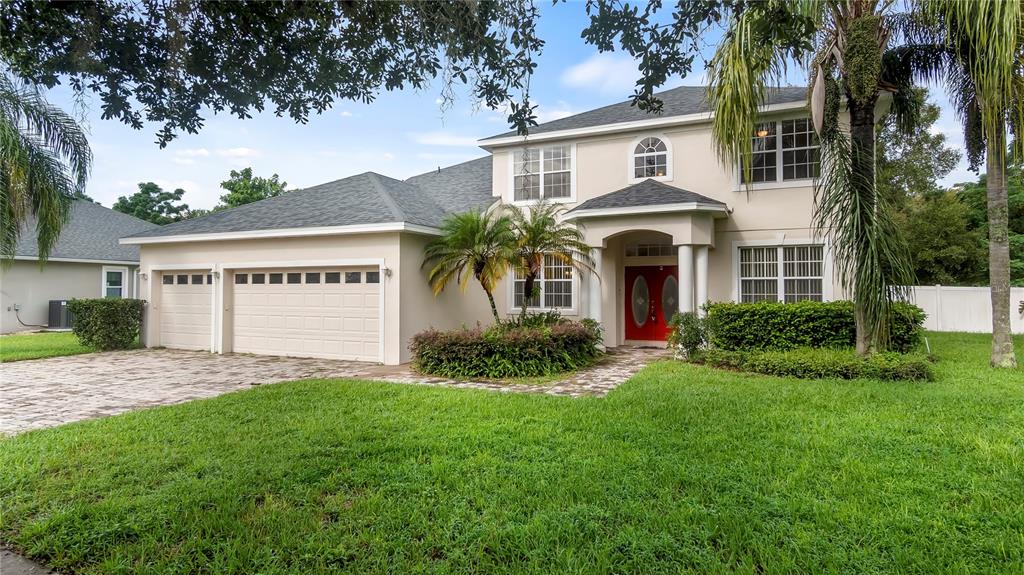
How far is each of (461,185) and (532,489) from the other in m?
12.3

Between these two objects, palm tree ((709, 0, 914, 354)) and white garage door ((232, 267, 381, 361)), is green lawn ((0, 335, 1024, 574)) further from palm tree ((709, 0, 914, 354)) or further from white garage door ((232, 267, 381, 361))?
white garage door ((232, 267, 381, 361))

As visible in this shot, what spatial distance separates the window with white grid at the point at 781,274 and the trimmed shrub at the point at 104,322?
51.2ft

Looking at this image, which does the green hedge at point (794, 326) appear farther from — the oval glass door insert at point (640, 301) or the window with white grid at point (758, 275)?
the oval glass door insert at point (640, 301)

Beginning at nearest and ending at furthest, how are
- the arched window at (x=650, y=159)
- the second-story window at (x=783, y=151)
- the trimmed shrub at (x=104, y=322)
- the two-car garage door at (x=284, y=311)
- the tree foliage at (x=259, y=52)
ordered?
the tree foliage at (x=259, y=52) → the second-story window at (x=783, y=151) → the two-car garage door at (x=284, y=311) → the arched window at (x=650, y=159) → the trimmed shrub at (x=104, y=322)

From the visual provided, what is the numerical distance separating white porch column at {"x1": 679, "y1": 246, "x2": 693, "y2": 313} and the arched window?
2.48m

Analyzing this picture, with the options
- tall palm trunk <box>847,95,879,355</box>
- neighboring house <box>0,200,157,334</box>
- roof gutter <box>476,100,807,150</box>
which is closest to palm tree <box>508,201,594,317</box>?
roof gutter <box>476,100,807,150</box>

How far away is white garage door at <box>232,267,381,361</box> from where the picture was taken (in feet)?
36.3

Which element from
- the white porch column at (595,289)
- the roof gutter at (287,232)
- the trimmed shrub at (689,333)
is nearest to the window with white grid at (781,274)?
the trimmed shrub at (689,333)

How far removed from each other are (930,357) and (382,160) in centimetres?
1094

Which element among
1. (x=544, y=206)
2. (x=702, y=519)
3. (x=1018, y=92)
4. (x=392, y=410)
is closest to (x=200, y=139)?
(x=702, y=519)

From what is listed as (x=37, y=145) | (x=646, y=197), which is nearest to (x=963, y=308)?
(x=646, y=197)

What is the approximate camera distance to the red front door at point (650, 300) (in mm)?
12992

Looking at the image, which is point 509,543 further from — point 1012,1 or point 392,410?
point 1012,1

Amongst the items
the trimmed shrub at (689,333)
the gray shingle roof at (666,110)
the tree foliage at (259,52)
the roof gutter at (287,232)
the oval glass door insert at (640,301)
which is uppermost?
the gray shingle roof at (666,110)
